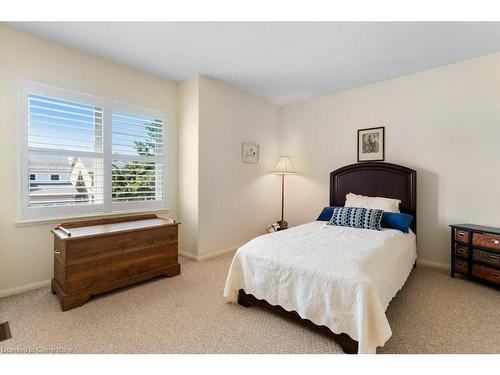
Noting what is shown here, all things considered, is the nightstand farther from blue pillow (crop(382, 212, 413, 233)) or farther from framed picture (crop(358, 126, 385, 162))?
framed picture (crop(358, 126, 385, 162))

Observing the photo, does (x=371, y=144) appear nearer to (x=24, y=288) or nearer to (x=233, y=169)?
(x=233, y=169)

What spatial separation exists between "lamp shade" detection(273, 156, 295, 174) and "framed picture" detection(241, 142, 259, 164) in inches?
16.3

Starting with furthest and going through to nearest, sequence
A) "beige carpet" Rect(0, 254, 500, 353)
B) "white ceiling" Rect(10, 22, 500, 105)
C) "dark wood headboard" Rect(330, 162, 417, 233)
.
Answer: "dark wood headboard" Rect(330, 162, 417, 233) → "white ceiling" Rect(10, 22, 500, 105) → "beige carpet" Rect(0, 254, 500, 353)

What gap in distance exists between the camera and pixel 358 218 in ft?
9.47

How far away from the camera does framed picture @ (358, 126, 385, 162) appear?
3.50 m

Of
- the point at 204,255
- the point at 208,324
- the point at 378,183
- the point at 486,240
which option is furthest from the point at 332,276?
the point at 378,183

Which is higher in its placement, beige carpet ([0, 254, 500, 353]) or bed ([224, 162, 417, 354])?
bed ([224, 162, 417, 354])

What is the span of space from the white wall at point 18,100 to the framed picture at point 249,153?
6.43 feet

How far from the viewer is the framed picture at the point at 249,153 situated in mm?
3932

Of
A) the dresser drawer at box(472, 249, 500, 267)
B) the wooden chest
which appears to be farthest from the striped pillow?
the wooden chest

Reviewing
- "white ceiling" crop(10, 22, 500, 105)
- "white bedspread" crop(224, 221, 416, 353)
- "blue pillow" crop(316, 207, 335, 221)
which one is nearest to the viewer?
"white bedspread" crop(224, 221, 416, 353)

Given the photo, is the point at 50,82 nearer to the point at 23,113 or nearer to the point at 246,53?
the point at 23,113

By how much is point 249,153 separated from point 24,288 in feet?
10.5
